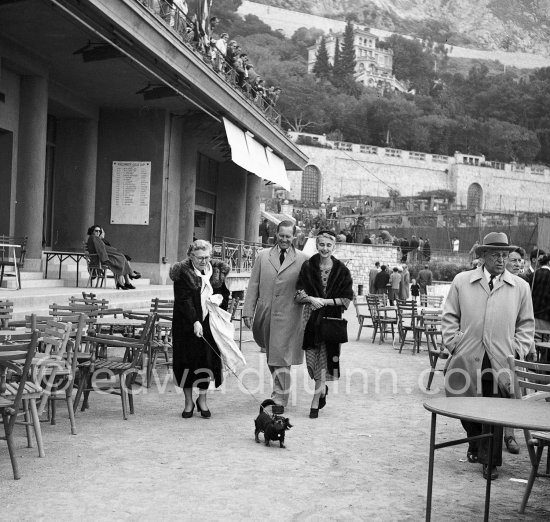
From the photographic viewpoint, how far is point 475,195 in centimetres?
9731

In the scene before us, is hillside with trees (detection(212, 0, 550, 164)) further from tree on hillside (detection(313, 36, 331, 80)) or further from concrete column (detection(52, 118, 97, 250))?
concrete column (detection(52, 118, 97, 250))

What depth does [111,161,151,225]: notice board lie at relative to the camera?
18622mm

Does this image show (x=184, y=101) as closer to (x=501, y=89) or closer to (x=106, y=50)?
(x=106, y=50)

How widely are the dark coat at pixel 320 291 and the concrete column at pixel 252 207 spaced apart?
20378 mm

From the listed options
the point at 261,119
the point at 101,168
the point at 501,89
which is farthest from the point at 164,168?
the point at 501,89

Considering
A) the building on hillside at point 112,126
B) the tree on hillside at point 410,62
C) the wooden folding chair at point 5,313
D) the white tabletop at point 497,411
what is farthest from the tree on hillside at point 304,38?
the white tabletop at point 497,411

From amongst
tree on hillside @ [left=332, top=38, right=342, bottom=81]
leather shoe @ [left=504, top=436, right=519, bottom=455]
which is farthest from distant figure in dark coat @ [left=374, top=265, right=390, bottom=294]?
tree on hillside @ [left=332, top=38, right=342, bottom=81]

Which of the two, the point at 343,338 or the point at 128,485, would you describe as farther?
the point at 343,338

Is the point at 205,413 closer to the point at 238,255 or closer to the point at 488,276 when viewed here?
the point at 488,276

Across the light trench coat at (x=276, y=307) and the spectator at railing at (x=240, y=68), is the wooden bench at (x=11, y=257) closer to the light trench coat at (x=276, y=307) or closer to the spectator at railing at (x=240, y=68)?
the light trench coat at (x=276, y=307)

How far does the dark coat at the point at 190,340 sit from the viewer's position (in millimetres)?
7262

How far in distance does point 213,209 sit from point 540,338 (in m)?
17.9

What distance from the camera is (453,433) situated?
7.37 metres

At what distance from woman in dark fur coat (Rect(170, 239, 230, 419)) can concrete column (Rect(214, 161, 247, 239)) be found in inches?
768
